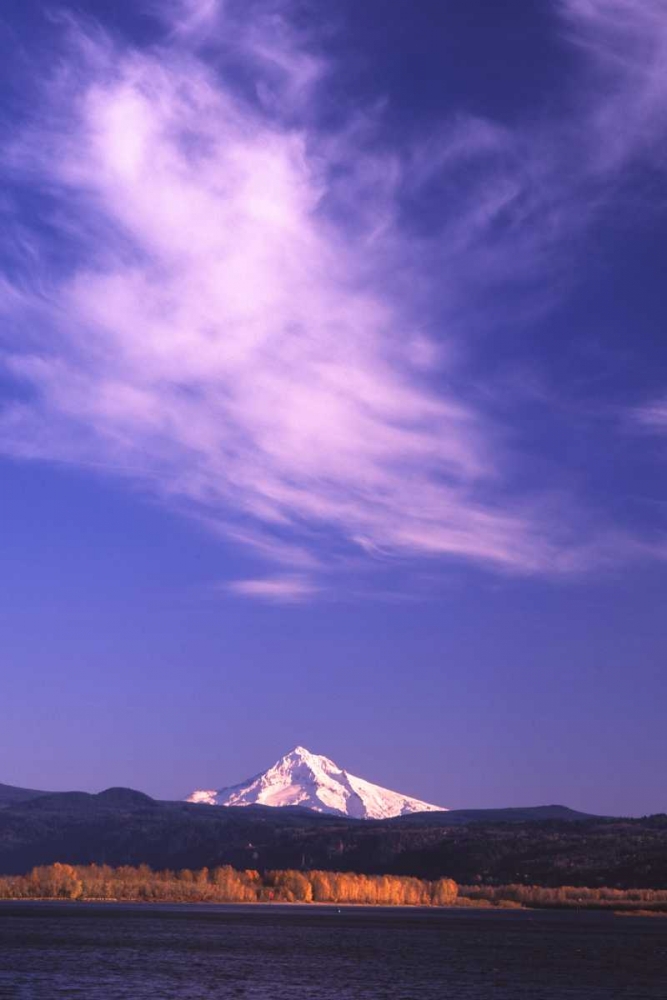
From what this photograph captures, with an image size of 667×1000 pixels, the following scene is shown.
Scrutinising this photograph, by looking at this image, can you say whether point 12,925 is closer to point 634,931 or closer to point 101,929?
point 101,929

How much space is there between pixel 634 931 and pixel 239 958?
8415cm

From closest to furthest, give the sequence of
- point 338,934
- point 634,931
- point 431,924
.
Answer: point 338,934 → point 634,931 → point 431,924

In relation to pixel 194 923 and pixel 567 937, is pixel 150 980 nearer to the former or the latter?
pixel 567 937

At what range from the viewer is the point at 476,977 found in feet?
310

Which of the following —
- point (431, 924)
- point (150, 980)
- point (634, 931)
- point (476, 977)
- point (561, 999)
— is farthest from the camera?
point (431, 924)

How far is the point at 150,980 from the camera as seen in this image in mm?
85750

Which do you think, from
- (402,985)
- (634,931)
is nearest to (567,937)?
(634,931)

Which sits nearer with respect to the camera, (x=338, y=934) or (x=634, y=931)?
(x=338, y=934)

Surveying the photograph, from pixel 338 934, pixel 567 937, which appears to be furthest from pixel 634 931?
pixel 338 934

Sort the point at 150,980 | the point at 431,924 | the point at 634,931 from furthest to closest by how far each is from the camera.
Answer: the point at 431,924 → the point at 634,931 → the point at 150,980

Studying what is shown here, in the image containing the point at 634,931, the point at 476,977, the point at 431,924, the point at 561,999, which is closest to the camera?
the point at 561,999

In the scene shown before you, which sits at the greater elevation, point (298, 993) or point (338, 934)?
point (338, 934)

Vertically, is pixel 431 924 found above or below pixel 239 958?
above

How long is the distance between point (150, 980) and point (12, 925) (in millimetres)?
89653
